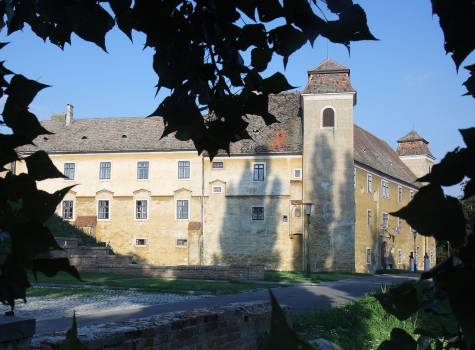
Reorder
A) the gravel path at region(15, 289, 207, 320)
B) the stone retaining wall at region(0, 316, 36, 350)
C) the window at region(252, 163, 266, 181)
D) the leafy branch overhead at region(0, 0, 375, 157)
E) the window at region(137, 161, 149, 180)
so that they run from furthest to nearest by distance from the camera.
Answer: the window at region(137, 161, 149, 180), the window at region(252, 163, 266, 181), the gravel path at region(15, 289, 207, 320), the stone retaining wall at region(0, 316, 36, 350), the leafy branch overhead at region(0, 0, 375, 157)

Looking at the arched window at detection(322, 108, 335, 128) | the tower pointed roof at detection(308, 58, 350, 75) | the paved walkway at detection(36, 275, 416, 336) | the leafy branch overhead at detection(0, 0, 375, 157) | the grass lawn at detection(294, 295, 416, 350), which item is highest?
the tower pointed roof at detection(308, 58, 350, 75)

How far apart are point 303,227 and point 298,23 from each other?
35.4 metres

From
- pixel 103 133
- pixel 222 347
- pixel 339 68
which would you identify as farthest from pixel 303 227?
pixel 222 347

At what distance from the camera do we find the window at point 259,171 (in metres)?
38.1

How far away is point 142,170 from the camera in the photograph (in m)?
40.3

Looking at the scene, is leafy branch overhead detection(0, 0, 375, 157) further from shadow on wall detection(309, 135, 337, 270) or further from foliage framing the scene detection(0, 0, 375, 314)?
shadow on wall detection(309, 135, 337, 270)

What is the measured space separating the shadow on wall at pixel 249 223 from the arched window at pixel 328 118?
4653 mm

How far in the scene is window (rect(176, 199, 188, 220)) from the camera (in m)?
39.4

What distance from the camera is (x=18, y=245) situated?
123cm

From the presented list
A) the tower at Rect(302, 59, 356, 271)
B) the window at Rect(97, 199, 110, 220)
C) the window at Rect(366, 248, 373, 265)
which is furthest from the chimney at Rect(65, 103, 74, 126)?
the window at Rect(366, 248, 373, 265)

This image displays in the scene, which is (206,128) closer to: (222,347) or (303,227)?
(222,347)

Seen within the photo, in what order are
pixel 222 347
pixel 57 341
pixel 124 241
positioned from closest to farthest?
1. pixel 57 341
2. pixel 222 347
3. pixel 124 241

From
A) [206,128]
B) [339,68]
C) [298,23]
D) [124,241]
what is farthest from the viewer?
[124,241]

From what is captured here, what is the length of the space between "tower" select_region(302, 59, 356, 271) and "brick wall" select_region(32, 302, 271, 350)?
29002 millimetres
